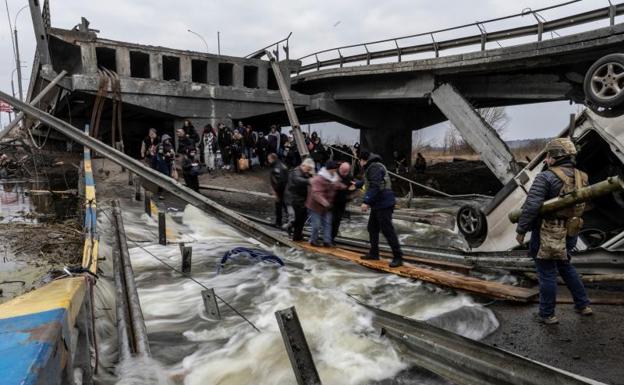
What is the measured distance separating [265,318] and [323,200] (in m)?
3.03

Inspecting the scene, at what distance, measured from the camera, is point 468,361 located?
3791 millimetres

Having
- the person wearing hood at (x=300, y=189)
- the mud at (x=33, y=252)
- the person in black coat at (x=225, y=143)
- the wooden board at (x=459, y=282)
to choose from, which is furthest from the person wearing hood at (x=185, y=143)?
the wooden board at (x=459, y=282)

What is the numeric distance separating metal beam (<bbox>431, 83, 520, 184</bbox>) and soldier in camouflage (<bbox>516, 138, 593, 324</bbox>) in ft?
32.1

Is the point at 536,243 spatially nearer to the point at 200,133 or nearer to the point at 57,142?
the point at 200,133

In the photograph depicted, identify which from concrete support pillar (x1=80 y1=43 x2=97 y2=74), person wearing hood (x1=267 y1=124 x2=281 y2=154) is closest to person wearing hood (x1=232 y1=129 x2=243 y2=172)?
person wearing hood (x1=267 y1=124 x2=281 y2=154)

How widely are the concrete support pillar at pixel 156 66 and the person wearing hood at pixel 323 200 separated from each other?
1322cm

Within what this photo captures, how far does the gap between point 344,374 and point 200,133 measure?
672 inches

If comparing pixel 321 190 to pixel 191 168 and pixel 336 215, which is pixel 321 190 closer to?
pixel 336 215

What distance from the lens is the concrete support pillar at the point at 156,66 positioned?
61.8ft

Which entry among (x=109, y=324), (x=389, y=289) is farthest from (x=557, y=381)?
(x=109, y=324)

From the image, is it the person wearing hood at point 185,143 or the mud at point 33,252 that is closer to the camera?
the mud at point 33,252

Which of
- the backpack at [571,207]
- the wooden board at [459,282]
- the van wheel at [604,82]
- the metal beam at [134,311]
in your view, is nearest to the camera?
the metal beam at [134,311]

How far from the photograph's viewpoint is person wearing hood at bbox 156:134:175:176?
1432cm

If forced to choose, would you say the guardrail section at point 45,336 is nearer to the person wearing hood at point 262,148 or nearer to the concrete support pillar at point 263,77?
the person wearing hood at point 262,148
